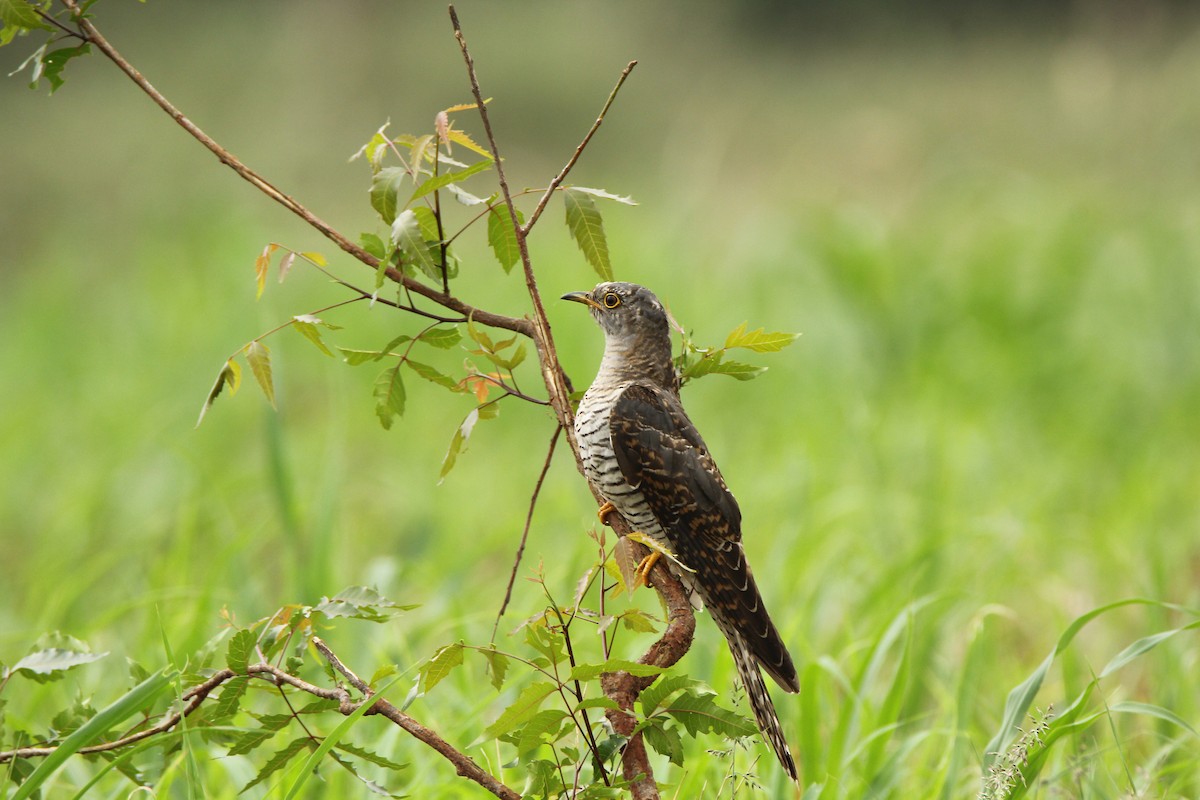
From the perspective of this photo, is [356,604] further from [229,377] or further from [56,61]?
[56,61]

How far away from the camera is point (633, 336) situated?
8.79ft

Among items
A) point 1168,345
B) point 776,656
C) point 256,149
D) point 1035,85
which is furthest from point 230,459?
point 1035,85

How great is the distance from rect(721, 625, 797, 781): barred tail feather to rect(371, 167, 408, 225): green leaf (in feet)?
3.48

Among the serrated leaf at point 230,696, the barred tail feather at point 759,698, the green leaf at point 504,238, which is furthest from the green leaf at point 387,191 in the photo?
the barred tail feather at point 759,698

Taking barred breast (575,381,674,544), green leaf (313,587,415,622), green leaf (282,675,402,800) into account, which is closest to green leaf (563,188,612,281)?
barred breast (575,381,674,544)

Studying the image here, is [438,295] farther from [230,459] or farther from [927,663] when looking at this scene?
[230,459]

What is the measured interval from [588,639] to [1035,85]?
11.6 meters

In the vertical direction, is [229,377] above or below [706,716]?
above

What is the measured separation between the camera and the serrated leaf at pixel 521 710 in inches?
64.2

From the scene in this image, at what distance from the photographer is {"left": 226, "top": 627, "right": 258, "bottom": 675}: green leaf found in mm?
1747

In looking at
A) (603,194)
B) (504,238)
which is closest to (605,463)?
(504,238)

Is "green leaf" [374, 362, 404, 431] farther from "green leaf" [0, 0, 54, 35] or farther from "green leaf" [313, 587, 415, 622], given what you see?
"green leaf" [0, 0, 54, 35]

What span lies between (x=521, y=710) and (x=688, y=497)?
0.86 m

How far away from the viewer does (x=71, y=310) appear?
825 centimetres
